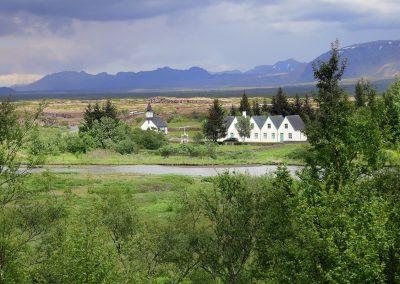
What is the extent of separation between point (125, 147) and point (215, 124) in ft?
76.5

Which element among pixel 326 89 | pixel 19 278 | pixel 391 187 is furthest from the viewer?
pixel 326 89

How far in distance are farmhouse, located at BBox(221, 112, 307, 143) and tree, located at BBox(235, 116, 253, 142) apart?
2051mm

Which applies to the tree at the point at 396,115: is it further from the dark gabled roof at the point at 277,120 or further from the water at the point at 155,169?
the dark gabled roof at the point at 277,120

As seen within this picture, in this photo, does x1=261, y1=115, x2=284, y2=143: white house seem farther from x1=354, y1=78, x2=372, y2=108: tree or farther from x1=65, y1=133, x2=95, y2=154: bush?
x1=65, y1=133, x2=95, y2=154: bush

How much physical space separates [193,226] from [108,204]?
17.7 ft

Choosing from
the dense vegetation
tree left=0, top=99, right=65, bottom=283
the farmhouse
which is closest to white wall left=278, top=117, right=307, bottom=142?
the farmhouse

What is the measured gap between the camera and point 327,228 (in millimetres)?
21406

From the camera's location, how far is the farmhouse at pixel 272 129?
137250 mm

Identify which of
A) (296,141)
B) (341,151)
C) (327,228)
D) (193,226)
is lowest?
(296,141)

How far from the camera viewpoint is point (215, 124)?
13388 centimetres

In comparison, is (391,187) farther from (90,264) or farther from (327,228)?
(90,264)

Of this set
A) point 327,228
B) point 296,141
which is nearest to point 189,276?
point 327,228

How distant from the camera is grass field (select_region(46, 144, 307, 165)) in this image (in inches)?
4200

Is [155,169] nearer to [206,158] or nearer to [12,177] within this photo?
[206,158]
